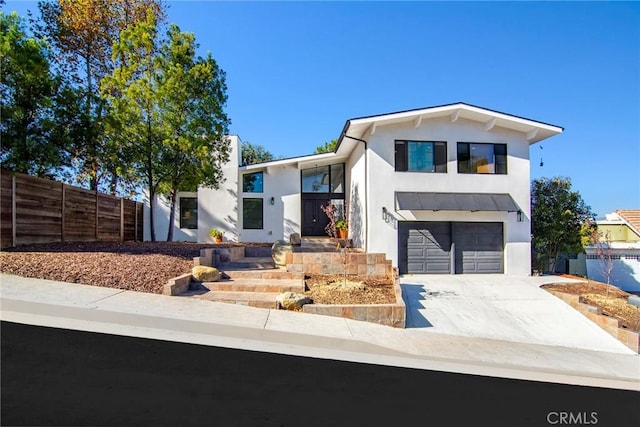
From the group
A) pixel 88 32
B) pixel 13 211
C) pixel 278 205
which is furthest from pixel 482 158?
pixel 88 32

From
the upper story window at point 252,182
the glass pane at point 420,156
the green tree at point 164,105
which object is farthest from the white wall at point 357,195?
the green tree at point 164,105

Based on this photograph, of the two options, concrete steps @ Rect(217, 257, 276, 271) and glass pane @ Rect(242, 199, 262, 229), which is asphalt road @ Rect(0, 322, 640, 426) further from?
glass pane @ Rect(242, 199, 262, 229)

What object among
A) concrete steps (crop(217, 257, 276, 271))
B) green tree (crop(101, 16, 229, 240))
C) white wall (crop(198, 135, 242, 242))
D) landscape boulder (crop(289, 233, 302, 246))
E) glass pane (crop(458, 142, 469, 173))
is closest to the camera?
concrete steps (crop(217, 257, 276, 271))

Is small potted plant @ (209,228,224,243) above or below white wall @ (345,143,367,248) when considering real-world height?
below

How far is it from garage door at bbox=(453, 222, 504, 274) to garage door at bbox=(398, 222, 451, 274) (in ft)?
1.28

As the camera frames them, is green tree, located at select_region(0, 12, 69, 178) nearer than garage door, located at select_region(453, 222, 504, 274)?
Yes

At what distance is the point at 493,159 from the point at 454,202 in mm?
2614

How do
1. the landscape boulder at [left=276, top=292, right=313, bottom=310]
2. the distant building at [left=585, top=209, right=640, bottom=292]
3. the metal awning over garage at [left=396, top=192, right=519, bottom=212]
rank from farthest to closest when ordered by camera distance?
the distant building at [left=585, top=209, right=640, bottom=292] → the metal awning over garage at [left=396, top=192, right=519, bottom=212] → the landscape boulder at [left=276, top=292, right=313, bottom=310]

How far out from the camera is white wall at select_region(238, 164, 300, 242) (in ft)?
50.3

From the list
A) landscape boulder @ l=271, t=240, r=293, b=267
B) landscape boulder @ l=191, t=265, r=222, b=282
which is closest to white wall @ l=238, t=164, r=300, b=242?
landscape boulder @ l=271, t=240, r=293, b=267

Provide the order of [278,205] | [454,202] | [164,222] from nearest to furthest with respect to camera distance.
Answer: [454,202] → [164,222] → [278,205]

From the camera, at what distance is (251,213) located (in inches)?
611

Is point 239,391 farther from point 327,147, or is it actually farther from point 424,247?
point 327,147

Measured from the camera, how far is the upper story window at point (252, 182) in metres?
15.7
